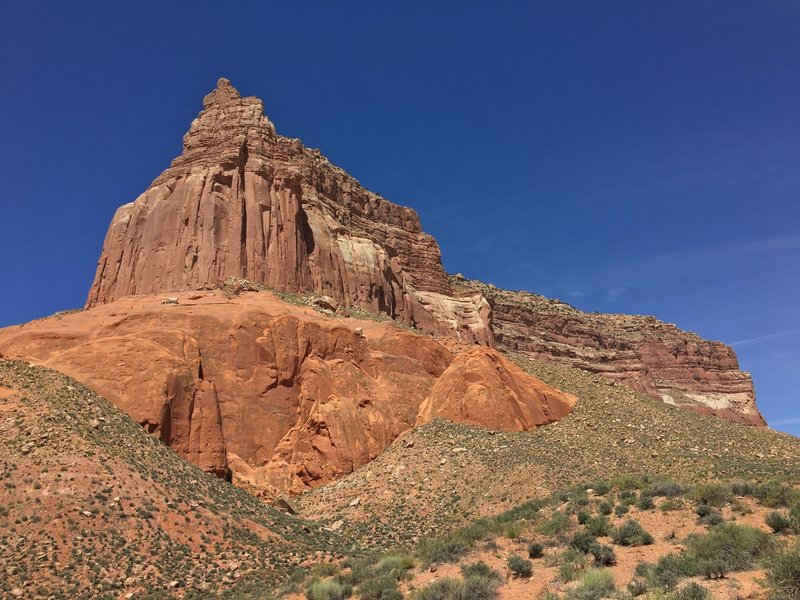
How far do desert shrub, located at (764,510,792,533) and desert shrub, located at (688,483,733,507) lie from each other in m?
3.48

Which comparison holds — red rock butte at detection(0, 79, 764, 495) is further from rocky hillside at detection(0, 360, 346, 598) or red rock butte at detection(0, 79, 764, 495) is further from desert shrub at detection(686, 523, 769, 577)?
desert shrub at detection(686, 523, 769, 577)

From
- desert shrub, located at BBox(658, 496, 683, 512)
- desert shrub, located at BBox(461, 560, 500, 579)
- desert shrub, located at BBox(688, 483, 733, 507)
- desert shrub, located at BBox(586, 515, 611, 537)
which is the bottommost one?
desert shrub, located at BBox(461, 560, 500, 579)

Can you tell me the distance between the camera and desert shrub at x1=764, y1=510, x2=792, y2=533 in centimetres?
1670

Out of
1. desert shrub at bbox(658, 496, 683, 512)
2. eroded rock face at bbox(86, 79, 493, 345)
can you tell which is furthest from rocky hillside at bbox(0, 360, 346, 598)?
eroded rock face at bbox(86, 79, 493, 345)

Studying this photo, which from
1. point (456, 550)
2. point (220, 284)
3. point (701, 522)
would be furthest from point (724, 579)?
point (220, 284)

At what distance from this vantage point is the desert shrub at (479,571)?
55.0ft

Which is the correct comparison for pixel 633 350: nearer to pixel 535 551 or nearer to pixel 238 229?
pixel 238 229

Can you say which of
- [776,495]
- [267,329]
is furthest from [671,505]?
[267,329]

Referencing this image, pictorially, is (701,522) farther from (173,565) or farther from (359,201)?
(359,201)

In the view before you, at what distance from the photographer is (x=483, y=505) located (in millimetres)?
29500

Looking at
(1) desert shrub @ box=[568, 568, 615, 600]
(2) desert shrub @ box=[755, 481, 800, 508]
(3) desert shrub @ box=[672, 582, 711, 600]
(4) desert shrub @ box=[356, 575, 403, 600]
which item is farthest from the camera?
(2) desert shrub @ box=[755, 481, 800, 508]

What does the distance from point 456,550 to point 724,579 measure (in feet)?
26.7

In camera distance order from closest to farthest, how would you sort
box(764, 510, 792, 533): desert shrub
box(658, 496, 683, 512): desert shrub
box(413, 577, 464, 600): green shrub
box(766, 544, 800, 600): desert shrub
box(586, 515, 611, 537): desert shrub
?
box(766, 544, 800, 600): desert shrub, box(413, 577, 464, 600): green shrub, box(764, 510, 792, 533): desert shrub, box(586, 515, 611, 537): desert shrub, box(658, 496, 683, 512): desert shrub

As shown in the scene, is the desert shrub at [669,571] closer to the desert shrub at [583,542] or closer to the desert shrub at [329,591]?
the desert shrub at [583,542]
